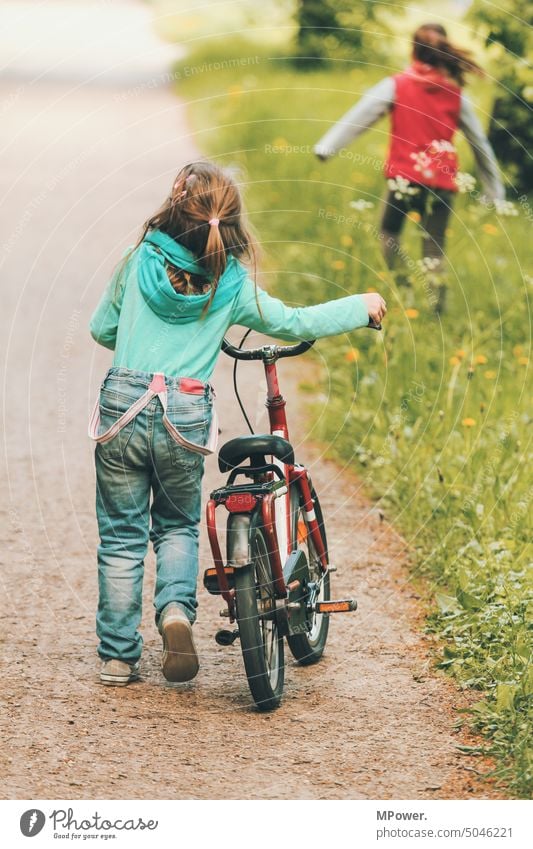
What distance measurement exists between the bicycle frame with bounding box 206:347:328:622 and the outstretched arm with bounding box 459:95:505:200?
3.31 metres

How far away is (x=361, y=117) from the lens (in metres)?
6.80

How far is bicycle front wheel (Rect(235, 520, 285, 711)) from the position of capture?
3.47 metres

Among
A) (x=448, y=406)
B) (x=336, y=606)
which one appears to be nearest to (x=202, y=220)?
(x=336, y=606)

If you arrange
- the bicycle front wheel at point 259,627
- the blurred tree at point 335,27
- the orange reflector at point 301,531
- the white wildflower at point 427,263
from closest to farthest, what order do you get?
the bicycle front wheel at point 259,627 < the orange reflector at point 301,531 < the white wildflower at point 427,263 < the blurred tree at point 335,27

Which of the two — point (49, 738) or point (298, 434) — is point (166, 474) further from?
point (298, 434)

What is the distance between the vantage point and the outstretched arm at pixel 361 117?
648 cm

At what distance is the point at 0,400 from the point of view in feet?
23.0

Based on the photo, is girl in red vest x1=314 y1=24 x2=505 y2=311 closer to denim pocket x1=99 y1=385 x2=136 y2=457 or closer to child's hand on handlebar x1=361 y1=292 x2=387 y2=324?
child's hand on handlebar x1=361 y1=292 x2=387 y2=324

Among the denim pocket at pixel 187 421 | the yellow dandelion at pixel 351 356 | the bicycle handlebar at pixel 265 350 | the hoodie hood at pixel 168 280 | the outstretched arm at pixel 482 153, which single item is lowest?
the denim pocket at pixel 187 421

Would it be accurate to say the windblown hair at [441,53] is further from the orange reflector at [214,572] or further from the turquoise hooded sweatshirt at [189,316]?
the orange reflector at [214,572]

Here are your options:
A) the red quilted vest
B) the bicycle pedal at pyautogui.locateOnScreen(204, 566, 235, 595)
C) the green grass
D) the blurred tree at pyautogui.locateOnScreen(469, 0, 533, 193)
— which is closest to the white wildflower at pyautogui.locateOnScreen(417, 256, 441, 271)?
the green grass

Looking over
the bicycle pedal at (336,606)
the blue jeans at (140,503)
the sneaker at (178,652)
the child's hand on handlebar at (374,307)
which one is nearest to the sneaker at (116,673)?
the blue jeans at (140,503)

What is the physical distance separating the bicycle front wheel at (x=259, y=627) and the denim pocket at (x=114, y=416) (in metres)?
0.44

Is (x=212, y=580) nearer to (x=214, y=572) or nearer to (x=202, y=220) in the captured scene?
(x=214, y=572)
